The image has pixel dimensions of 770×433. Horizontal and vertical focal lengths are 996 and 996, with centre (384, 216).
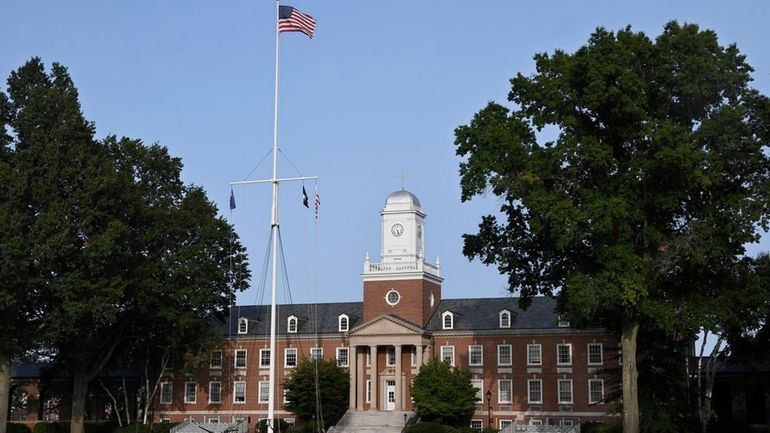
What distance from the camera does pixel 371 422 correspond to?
6444cm

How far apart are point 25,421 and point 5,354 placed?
98.6ft

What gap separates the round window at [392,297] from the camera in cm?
6894

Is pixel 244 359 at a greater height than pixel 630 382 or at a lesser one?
greater

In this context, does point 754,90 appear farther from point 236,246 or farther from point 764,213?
point 236,246

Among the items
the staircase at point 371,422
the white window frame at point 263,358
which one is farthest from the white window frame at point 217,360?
the staircase at point 371,422

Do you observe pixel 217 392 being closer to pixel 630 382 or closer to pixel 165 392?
pixel 165 392

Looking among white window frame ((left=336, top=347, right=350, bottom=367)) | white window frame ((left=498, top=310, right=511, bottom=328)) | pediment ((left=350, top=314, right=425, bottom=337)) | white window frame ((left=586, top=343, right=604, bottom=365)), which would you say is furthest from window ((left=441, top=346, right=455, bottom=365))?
white window frame ((left=586, top=343, right=604, bottom=365))

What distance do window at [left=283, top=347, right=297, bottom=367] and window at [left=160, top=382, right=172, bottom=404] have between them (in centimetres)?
→ 923

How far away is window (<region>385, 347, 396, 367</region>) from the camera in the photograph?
225 ft

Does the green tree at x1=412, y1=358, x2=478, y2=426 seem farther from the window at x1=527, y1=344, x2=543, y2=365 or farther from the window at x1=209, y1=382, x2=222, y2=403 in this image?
the window at x1=209, y1=382, x2=222, y2=403

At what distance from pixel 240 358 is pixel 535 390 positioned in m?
22.2

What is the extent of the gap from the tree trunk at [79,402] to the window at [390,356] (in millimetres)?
20396

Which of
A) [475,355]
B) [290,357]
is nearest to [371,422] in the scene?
[475,355]

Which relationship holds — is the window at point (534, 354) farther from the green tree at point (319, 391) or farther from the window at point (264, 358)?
the window at point (264, 358)
